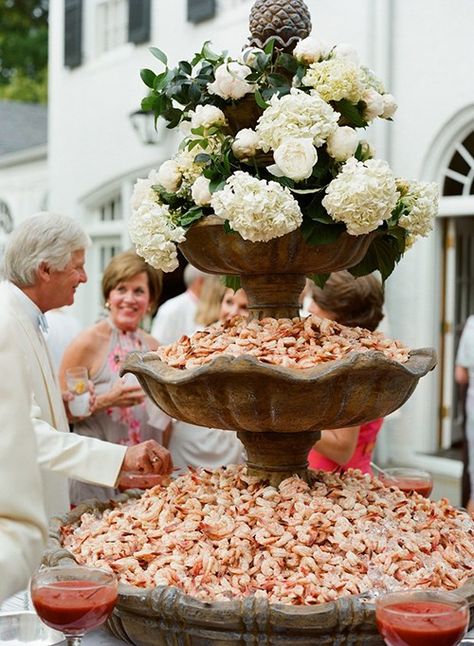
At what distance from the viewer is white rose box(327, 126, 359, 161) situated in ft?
7.63

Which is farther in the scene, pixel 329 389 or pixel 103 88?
pixel 103 88

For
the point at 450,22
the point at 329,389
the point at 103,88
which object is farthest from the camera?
the point at 103,88

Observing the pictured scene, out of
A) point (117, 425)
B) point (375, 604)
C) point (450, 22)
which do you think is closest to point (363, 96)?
point (375, 604)

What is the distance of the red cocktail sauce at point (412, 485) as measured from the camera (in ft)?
9.66

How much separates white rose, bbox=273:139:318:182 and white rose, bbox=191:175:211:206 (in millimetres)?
222

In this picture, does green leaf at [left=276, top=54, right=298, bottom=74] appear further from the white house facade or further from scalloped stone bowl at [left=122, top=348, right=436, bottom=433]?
the white house facade

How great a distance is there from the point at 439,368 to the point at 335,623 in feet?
21.5

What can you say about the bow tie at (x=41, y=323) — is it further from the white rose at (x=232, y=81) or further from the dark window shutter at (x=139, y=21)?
the dark window shutter at (x=139, y=21)

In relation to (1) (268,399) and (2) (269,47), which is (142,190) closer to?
(2) (269,47)

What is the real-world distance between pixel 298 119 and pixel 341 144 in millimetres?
130

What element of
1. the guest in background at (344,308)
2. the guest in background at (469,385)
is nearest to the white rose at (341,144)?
the guest in background at (344,308)

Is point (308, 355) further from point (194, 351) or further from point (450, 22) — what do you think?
point (450, 22)

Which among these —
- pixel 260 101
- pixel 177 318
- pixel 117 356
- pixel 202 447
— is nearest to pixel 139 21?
pixel 177 318

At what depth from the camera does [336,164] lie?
93.1 inches
